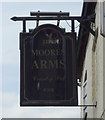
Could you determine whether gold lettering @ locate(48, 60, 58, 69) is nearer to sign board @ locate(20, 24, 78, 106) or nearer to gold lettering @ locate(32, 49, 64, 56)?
sign board @ locate(20, 24, 78, 106)

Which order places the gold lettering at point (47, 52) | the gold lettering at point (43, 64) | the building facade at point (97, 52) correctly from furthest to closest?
the gold lettering at point (47, 52) → the gold lettering at point (43, 64) → the building facade at point (97, 52)

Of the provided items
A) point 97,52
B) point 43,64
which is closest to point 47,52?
point 43,64

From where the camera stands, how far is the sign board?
14406mm

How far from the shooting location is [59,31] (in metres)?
14.9

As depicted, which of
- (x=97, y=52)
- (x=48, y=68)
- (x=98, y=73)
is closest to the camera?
(x=48, y=68)

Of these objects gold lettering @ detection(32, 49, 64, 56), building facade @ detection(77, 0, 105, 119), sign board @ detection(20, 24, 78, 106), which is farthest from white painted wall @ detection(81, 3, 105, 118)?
gold lettering @ detection(32, 49, 64, 56)

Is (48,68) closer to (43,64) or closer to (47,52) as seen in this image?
(43,64)

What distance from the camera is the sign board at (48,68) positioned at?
14.4m

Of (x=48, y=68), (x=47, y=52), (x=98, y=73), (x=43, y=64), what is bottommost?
(x=98, y=73)

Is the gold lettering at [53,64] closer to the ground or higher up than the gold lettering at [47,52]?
closer to the ground

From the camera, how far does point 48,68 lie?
47.9ft

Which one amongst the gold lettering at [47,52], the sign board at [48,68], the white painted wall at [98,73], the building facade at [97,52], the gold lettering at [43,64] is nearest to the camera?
the building facade at [97,52]

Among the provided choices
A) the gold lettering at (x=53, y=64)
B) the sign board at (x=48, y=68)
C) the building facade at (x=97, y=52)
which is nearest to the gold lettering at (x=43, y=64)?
the sign board at (x=48, y=68)

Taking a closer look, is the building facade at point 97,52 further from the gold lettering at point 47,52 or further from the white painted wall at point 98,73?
the gold lettering at point 47,52
